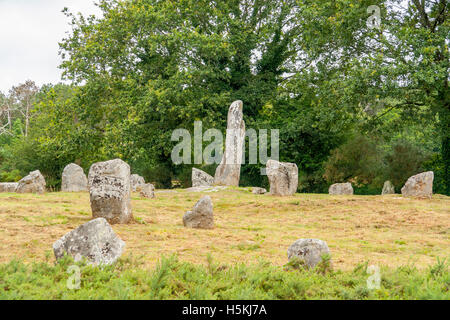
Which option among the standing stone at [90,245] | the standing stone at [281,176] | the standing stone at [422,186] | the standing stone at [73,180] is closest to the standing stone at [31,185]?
the standing stone at [73,180]

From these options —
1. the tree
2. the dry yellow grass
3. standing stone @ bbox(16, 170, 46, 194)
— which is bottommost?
the dry yellow grass

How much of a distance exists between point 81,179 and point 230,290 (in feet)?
52.6

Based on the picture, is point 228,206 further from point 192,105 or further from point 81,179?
point 192,105

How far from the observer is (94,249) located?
18.1 ft

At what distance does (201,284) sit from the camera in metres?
4.59

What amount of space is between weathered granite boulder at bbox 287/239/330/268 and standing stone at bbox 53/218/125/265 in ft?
A: 7.78

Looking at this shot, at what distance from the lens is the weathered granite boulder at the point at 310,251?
5699 millimetres

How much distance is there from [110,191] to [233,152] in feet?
39.9

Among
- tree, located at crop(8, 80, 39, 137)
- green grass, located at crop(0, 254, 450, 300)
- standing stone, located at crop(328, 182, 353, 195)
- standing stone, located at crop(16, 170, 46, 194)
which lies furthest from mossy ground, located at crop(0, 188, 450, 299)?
tree, located at crop(8, 80, 39, 137)

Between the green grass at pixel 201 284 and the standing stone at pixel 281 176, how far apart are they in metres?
11.7

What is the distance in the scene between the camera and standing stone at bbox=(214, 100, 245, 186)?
67.9ft

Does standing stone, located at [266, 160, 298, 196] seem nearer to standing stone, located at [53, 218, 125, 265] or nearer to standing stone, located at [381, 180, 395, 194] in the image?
standing stone, located at [381, 180, 395, 194]

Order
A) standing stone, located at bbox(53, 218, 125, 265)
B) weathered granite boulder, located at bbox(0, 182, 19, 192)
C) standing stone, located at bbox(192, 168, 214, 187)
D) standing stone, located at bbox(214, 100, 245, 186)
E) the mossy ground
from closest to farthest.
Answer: the mossy ground, standing stone, located at bbox(53, 218, 125, 265), weathered granite boulder, located at bbox(0, 182, 19, 192), standing stone, located at bbox(214, 100, 245, 186), standing stone, located at bbox(192, 168, 214, 187)
